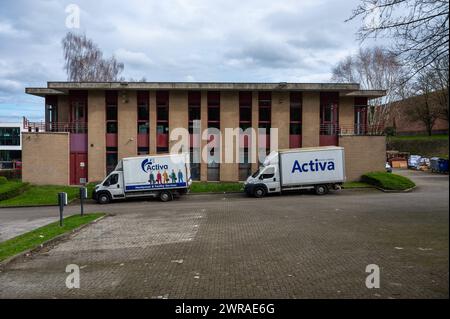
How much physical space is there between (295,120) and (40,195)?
2065cm

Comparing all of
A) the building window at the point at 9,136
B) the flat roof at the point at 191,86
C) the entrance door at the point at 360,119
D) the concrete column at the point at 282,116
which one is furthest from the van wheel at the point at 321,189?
the building window at the point at 9,136

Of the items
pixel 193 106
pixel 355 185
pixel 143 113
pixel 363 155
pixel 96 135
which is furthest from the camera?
pixel 143 113

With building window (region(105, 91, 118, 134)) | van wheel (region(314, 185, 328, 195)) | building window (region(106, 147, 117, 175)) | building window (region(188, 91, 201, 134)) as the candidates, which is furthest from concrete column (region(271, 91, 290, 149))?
building window (region(106, 147, 117, 175))

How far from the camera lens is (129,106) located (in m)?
34.8

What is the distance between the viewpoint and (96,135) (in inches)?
1373

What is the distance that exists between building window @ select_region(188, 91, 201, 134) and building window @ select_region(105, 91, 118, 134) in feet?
20.5

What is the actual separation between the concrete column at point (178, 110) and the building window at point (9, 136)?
53896mm

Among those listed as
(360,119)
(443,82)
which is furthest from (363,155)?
(443,82)

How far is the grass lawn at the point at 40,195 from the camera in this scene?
28.2 meters

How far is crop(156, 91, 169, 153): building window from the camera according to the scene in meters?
35.0

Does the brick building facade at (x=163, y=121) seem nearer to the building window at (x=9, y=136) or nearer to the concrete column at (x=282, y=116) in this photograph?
the concrete column at (x=282, y=116)

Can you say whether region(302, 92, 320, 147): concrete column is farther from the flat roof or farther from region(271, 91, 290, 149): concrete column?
region(271, 91, 290, 149): concrete column

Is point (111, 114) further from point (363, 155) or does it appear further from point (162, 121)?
point (363, 155)
